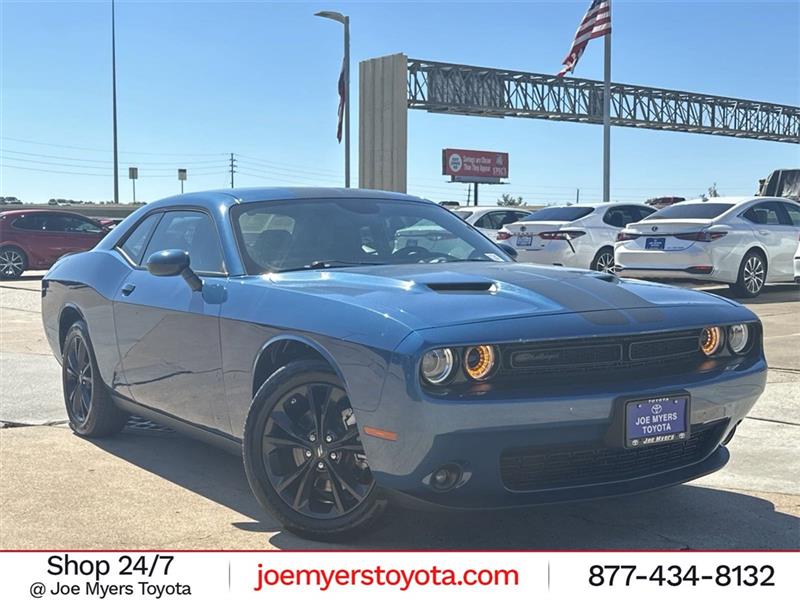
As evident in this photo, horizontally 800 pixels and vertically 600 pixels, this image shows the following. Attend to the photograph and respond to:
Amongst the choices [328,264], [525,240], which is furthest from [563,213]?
[328,264]

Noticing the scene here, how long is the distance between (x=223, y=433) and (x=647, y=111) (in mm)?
50931

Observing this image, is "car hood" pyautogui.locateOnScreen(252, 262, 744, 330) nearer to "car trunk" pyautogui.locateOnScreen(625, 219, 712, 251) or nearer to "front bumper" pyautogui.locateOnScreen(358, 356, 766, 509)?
"front bumper" pyautogui.locateOnScreen(358, 356, 766, 509)

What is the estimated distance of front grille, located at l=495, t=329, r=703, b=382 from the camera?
3398 mm

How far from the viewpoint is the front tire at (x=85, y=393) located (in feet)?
18.3

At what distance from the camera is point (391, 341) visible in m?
3.34

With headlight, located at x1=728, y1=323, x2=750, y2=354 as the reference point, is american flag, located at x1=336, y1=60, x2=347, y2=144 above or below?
above

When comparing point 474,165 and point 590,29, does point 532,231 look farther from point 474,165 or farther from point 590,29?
point 474,165

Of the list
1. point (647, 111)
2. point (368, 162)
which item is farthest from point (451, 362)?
point (647, 111)

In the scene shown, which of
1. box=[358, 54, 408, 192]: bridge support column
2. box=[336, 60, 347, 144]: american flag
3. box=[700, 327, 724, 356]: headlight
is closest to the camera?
box=[700, 327, 724, 356]: headlight

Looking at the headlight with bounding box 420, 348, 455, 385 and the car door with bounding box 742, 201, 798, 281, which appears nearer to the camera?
the headlight with bounding box 420, 348, 455, 385

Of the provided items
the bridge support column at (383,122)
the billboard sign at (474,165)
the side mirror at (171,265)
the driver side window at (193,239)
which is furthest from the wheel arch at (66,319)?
the billboard sign at (474,165)

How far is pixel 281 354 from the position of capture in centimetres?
400

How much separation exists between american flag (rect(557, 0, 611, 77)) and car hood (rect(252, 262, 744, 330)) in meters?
17.3

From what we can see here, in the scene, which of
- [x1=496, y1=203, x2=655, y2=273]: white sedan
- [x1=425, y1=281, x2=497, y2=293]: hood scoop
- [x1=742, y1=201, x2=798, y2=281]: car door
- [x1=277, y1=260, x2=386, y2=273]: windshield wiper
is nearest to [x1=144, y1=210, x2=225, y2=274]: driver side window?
[x1=277, y1=260, x2=386, y2=273]: windshield wiper
